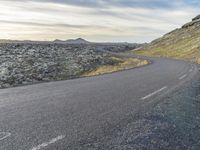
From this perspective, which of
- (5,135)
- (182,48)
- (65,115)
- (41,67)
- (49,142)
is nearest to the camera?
(49,142)

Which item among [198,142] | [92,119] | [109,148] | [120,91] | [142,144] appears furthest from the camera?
[120,91]

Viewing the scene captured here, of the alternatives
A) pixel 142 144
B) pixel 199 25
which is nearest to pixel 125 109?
pixel 142 144

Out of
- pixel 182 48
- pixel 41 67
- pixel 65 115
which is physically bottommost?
pixel 182 48

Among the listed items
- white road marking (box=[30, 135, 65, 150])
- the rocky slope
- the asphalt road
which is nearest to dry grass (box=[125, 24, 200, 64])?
the rocky slope

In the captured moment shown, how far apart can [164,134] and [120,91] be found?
6773 mm

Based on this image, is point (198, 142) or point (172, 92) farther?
point (172, 92)

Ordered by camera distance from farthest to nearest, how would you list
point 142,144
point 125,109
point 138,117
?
point 125,109 → point 138,117 → point 142,144

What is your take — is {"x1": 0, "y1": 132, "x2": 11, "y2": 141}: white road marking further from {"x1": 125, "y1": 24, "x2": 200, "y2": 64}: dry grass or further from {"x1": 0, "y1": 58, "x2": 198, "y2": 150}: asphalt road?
{"x1": 125, "y1": 24, "x2": 200, "y2": 64}: dry grass

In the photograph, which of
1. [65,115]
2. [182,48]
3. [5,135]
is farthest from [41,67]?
[182,48]

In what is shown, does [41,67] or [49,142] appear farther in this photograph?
[41,67]

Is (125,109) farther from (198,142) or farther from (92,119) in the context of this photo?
(198,142)

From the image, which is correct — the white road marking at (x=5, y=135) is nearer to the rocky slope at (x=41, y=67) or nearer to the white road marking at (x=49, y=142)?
the white road marking at (x=49, y=142)

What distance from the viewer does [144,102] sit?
1171cm

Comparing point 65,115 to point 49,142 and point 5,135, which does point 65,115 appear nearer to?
point 5,135
